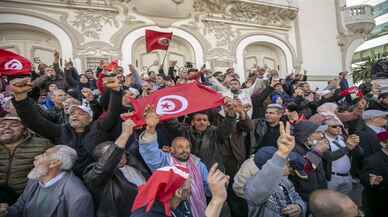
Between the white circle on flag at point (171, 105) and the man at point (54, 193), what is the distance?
1115 millimetres

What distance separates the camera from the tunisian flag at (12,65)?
3.64 metres

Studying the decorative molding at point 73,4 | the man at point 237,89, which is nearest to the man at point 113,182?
the man at point 237,89

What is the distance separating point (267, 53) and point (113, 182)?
11.9 metres

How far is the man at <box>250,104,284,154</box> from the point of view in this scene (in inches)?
162

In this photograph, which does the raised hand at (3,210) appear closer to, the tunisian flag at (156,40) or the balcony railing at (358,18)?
the tunisian flag at (156,40)

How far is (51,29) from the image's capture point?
31.6 ft

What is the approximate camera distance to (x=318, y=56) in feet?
46.6

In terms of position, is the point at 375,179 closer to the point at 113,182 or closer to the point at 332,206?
the point at 332,206

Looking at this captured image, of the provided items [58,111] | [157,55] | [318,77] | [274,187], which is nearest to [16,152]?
[58,111]

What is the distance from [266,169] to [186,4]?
969 centimetres

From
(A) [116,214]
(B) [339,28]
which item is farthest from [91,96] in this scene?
(B) [339,28]

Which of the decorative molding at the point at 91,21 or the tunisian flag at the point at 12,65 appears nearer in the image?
the tunisian flag at the point at 12,65

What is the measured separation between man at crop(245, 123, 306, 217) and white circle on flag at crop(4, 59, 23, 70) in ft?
8.38

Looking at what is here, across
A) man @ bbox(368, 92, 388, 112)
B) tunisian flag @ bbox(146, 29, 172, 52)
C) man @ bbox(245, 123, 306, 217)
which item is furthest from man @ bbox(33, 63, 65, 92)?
man @ bbox(368, 92, 388, 112)
